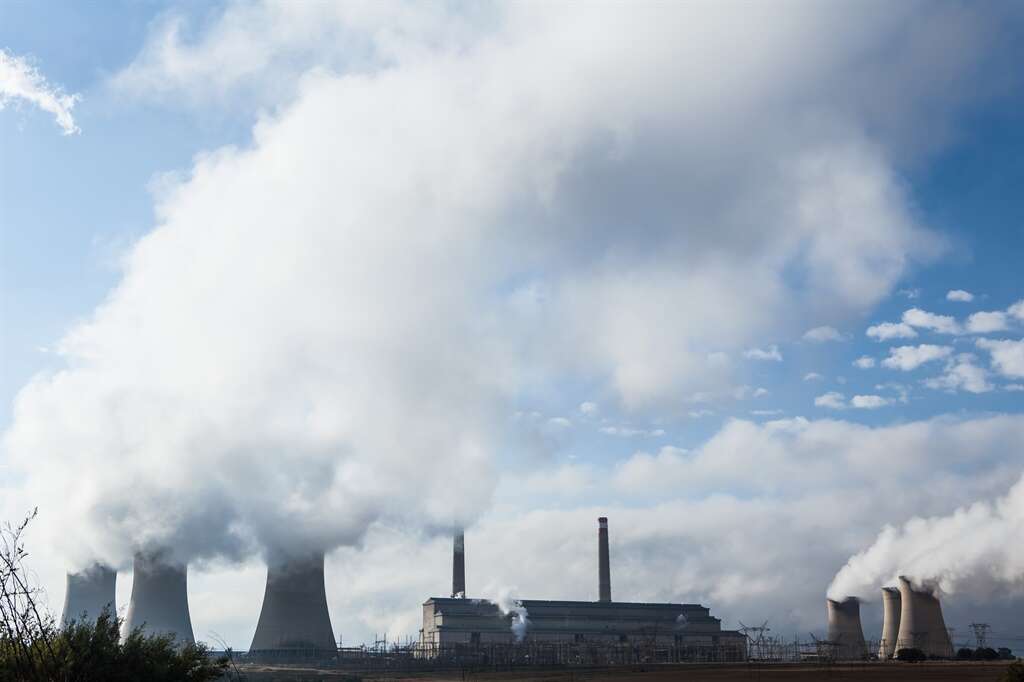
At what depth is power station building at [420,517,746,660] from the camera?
75.4m

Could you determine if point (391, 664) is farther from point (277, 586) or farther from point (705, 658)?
point (705, 658)

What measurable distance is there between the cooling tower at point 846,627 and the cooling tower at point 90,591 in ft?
175

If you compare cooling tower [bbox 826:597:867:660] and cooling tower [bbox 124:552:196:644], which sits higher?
cooling tower [bbox 124:552:196:644]

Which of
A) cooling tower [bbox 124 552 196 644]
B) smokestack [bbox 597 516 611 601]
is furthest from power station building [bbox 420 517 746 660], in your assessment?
cooling tower [bbox 124 552 196 644]

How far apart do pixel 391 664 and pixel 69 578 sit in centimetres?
2039

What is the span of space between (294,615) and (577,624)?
31966 mm

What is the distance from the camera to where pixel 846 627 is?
2921 inches

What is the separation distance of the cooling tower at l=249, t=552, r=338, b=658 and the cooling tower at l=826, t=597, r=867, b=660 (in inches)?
1621

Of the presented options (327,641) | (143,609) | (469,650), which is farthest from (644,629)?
(143,609)

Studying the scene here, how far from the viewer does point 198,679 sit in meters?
16.6

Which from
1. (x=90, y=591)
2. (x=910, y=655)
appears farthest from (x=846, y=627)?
(x=90, y=591)

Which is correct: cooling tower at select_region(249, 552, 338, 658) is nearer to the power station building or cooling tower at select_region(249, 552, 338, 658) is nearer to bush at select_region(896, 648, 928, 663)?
the power station building

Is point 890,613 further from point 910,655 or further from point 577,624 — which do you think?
point 577,624

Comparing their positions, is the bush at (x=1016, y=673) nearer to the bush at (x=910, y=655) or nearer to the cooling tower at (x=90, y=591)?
the bush at (x=910, y=655)
